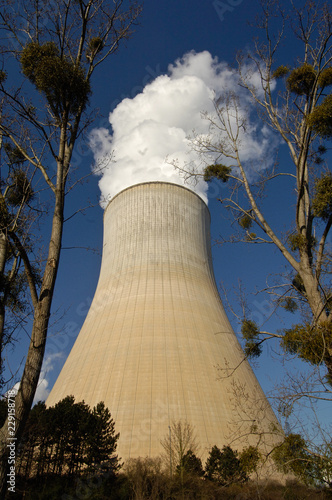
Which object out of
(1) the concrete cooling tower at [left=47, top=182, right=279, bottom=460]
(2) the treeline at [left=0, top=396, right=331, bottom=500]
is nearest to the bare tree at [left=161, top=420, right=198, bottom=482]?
(2) the treeline at [left=0, top=396, right=331, bottom=500]

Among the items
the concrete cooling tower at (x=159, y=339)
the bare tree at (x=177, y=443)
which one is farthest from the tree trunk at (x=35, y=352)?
the bare tree at (x=177, y=443)

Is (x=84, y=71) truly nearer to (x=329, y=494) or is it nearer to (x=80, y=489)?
(x=329, y=494)

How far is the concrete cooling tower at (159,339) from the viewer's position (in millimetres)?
10297

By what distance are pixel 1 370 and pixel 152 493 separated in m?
5.79

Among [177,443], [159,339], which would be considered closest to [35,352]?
[177,443]

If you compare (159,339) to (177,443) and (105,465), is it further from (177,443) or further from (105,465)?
(105,465)

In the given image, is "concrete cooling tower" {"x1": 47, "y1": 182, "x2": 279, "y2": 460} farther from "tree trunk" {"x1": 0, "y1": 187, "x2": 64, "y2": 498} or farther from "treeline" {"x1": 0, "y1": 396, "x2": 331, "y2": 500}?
"tree trunk" {"x1": 0, "y1": 187, "x2": 64, "y2": 498}

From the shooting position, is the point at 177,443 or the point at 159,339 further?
the point at 159,339

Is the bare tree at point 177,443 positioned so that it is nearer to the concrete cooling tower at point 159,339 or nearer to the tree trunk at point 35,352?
the concrete cooling tower at point 159,339

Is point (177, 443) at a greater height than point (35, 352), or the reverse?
point (35, 352)

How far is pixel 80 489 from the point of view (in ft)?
25.9

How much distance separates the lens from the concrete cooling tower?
10297 mm

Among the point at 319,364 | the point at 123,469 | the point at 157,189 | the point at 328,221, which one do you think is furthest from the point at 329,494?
the point at 157,189

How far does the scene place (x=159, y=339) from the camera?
1196 centimetres
